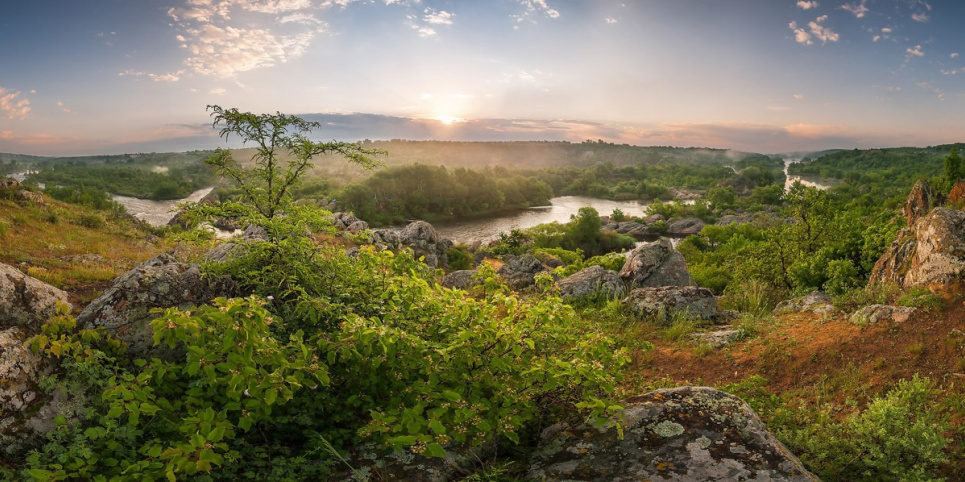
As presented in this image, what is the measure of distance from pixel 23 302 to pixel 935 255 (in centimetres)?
1607

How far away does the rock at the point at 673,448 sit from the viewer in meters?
4.13

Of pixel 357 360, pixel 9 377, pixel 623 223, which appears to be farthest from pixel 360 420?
pixel 623 223

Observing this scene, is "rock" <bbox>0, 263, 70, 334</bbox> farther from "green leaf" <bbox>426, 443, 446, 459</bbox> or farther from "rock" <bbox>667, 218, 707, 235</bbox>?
"rock" <bbox>667, 218, 707, 235</bbox>

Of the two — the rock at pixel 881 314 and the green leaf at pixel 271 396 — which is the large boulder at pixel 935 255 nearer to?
the rock at pixel 881 314

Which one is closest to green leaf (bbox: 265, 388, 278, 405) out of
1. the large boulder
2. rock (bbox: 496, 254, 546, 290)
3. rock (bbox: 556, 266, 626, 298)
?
rock (bbox: 556, 266, 626, 298)

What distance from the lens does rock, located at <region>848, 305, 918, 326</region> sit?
29.0ft

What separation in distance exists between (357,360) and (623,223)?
82005 millimetres

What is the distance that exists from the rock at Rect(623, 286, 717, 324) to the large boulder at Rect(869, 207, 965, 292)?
4.23m

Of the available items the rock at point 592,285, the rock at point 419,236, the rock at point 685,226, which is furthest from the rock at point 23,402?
the rock at point 685,226

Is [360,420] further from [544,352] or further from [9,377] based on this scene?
[9,377]

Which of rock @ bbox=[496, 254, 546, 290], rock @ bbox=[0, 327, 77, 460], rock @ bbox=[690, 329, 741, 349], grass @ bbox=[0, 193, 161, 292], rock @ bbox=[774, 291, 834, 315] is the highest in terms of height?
grass @ bbox=[0, 193, 161, 292]

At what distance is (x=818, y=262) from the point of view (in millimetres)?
15109

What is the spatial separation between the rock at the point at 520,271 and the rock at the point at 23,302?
50.8ft

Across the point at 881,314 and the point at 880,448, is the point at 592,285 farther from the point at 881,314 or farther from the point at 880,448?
the point at 880,448
